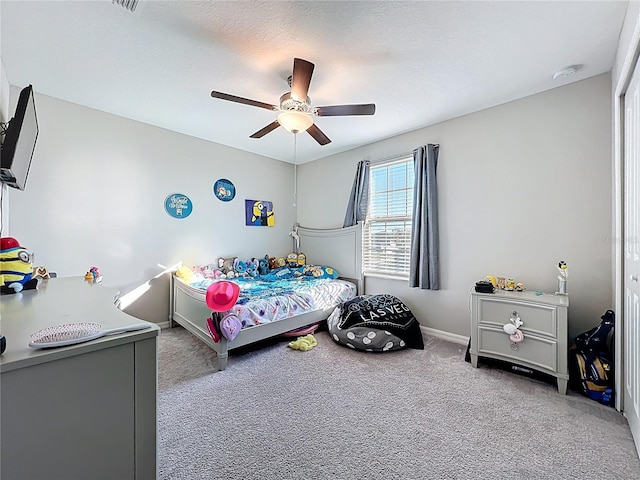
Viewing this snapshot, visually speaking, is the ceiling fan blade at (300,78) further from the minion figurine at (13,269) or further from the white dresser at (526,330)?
the white dresser at (526,330)

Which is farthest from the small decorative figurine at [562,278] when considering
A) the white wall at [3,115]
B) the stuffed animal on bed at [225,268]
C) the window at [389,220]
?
the white wall at [3,115]

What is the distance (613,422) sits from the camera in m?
1.74

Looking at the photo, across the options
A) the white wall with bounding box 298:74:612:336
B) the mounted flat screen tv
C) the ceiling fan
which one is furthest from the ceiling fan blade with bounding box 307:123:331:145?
the mounted flat screen tv

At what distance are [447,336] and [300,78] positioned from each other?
2.98 m

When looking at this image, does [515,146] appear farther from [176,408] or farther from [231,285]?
[176,408]

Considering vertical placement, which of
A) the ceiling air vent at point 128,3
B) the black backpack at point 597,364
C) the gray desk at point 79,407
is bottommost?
the black backpack at point 597,364

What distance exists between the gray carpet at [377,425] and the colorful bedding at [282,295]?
47cm

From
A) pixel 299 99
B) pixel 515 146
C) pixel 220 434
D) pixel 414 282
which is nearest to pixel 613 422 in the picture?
pixel 414 282

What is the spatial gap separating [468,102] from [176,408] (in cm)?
362

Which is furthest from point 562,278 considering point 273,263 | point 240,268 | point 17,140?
point 17,140

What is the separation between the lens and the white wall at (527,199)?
7.51 ft

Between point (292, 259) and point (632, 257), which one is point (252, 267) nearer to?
point (292, 259)

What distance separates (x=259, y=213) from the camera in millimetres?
4480

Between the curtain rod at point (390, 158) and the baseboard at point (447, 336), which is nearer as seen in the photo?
the baseboard at point (447, 336)
